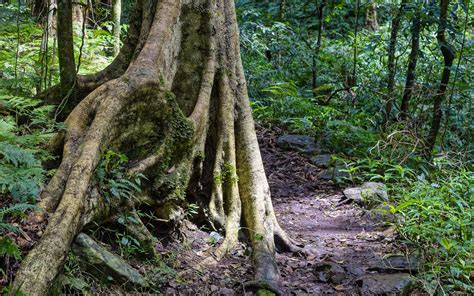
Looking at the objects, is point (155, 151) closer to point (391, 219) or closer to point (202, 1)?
point (202, 1)

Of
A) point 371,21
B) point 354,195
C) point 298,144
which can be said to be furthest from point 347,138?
point 371,21

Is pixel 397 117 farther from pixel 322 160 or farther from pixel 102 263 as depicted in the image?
pixel 102 263

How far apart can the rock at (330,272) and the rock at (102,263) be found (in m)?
1.84

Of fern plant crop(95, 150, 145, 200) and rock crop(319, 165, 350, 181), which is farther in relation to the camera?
rock crop(319, 165, 350, 181)

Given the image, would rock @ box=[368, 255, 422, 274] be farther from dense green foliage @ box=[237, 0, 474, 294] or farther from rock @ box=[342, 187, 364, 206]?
rock @ box=[342, 187, 364, 206]

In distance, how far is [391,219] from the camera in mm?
5797

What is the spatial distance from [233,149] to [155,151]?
1.09 metres

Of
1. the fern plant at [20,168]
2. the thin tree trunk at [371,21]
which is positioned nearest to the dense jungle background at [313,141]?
the fern plant at [20,168]

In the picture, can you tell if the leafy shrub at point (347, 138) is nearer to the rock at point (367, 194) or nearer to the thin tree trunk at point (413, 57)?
the thin tree trunk at point (413, 57)

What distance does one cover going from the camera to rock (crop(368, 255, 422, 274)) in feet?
14.9

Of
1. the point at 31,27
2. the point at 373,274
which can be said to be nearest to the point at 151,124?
the point at 373,274

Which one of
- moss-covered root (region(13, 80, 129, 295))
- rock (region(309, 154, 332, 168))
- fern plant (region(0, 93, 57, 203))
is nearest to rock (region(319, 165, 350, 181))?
rock (region(309, 154, 332, 168))

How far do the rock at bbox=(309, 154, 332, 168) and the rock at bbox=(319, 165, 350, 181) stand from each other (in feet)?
0.54

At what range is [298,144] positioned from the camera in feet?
29.0
